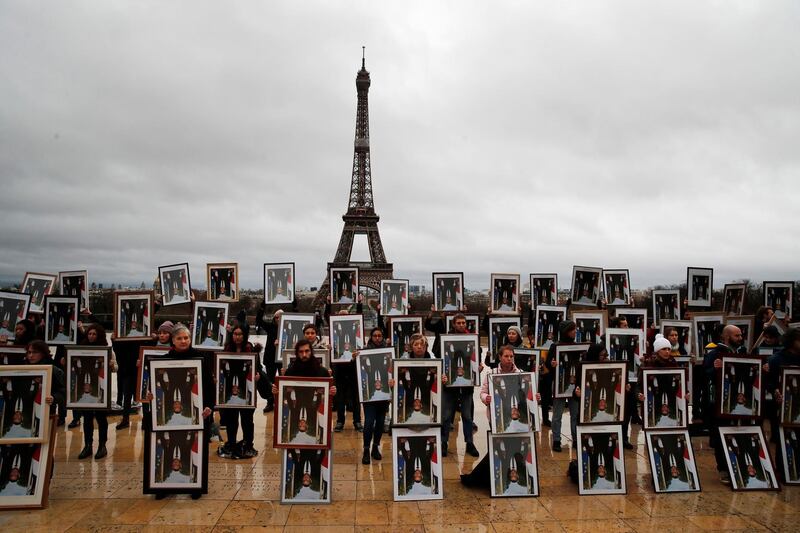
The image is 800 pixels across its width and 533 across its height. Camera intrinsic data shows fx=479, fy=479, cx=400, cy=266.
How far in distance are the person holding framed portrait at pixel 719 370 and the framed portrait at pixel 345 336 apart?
5620 mm

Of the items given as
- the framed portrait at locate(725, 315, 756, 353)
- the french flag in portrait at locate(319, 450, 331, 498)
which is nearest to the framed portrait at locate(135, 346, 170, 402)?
the french flag in portrait at locate(319, 450, 331, 498)

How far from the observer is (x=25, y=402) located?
584 centimetres

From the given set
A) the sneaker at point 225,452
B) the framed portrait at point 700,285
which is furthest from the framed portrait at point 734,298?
the sneaker at point 225,452

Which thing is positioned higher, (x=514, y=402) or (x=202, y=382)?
(x=202, y=382)

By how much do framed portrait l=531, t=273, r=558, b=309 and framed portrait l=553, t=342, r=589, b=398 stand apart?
7.24ft

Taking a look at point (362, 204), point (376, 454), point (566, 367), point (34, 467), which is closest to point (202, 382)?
point (34, 467)

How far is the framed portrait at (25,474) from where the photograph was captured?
5695mm

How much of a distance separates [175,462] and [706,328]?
9528 mm

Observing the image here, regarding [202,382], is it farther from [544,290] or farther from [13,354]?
[544,290]

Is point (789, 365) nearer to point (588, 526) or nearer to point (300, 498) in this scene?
point (588, 526)

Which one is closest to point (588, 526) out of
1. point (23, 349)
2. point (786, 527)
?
point (786, 527)

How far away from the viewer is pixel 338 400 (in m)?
9.44

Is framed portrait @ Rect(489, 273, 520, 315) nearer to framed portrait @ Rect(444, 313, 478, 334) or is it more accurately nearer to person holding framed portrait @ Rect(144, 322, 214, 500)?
framed portrait @ Rect(444, 313, 478, 334)

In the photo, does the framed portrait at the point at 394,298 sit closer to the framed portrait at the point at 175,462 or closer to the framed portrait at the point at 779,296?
the framed portrait at the point at 175,462
